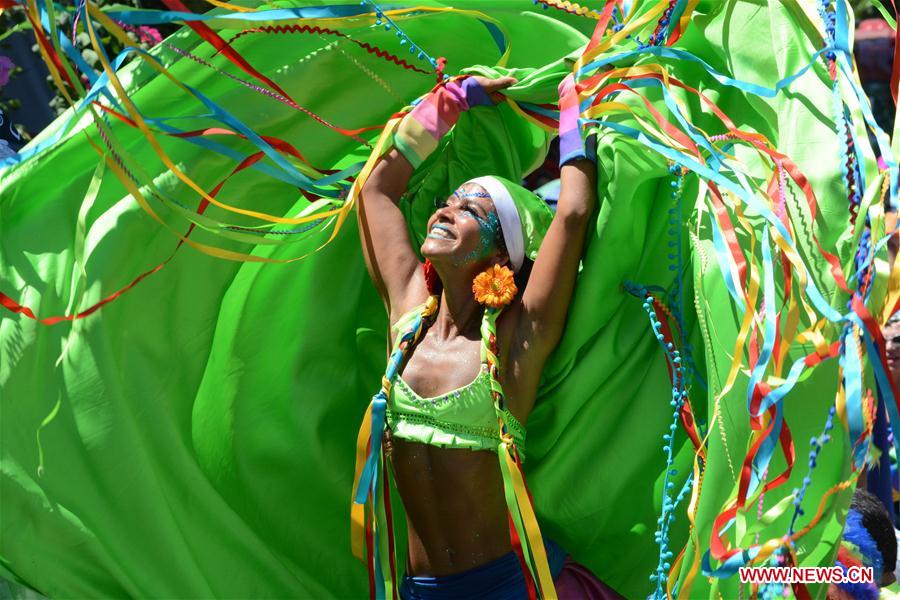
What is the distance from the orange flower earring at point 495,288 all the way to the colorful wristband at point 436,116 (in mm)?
405

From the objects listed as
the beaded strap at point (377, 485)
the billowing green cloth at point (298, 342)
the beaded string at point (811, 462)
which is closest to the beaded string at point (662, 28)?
the billowing green cloth at point (298, 342)

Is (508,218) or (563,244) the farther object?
(508,218)

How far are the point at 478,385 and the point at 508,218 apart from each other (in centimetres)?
41

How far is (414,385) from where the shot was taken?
2.72 m

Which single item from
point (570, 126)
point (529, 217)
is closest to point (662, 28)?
point (570, 126)

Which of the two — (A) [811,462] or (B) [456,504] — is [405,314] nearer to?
(B) [456,504]

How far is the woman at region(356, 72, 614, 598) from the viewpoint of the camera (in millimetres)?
2658

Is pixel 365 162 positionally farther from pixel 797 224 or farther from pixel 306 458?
pixel 797 224

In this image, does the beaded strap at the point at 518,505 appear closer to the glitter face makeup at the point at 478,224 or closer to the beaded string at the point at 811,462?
the glitter face makeup at the point at 478,224

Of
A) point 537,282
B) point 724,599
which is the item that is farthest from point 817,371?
point 537,282

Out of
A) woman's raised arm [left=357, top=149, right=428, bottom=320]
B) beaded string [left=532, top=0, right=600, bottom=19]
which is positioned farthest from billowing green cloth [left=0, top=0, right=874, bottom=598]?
woman's raised arm [left=357, top=149, right=428, bottom=320]

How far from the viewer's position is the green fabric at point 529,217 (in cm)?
281

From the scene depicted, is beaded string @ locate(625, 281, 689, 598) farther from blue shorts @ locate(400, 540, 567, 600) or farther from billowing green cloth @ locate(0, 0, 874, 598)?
blue shorts @ locate(400, 540, 567, 600)

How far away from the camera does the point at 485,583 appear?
2658 millimetres
